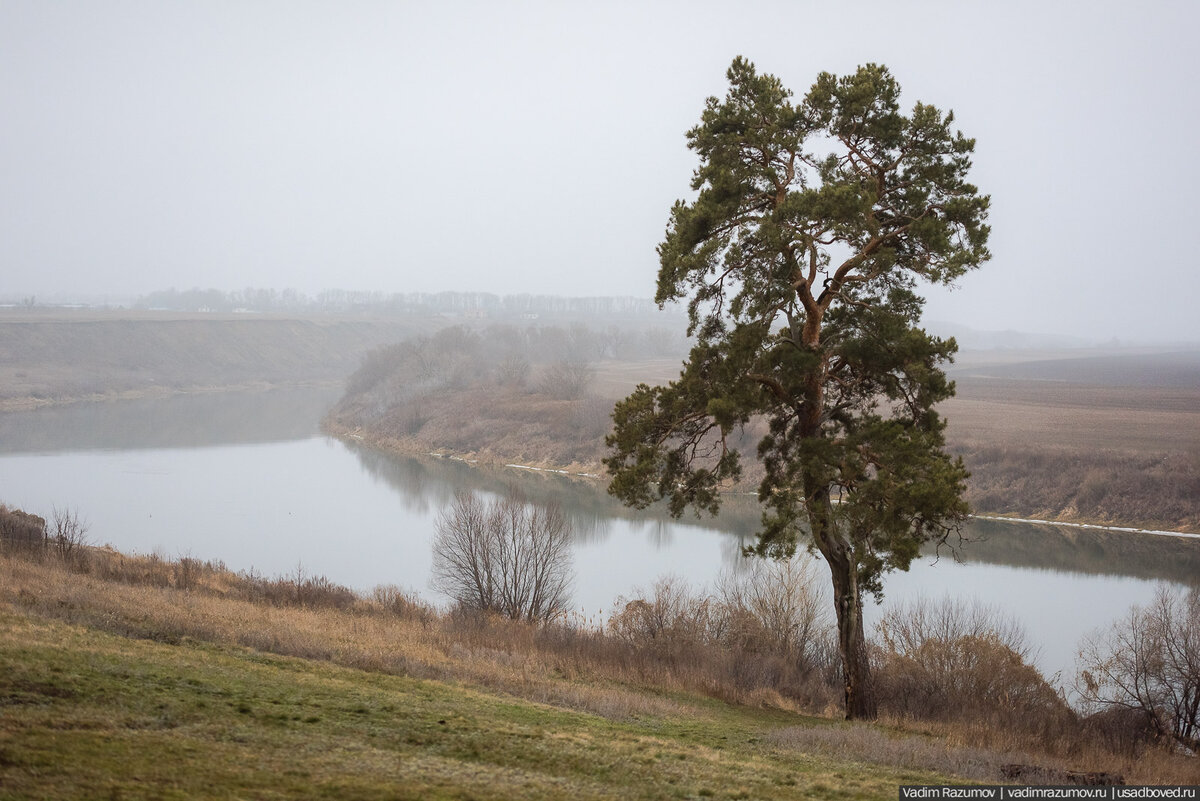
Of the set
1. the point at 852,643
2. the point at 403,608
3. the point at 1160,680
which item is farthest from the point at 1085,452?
the point at 403,608

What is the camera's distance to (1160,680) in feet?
52.0

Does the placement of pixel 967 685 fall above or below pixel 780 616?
below

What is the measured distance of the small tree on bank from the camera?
1265 centimetres

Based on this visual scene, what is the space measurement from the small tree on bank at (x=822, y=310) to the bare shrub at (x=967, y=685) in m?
1.83

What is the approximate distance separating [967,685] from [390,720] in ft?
35.7

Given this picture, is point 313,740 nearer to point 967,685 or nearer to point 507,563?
point 967,685

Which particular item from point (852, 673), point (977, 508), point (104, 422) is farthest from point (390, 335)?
point (852, 673)

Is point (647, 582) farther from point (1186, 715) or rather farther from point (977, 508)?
point (977, 508)

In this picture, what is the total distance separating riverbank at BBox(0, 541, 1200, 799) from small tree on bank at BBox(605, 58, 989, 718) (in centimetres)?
289

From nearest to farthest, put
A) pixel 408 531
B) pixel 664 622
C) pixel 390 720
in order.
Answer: pixel 390 720
pixel 664 622
pixel 408 531

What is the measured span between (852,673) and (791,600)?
6756 millimetres

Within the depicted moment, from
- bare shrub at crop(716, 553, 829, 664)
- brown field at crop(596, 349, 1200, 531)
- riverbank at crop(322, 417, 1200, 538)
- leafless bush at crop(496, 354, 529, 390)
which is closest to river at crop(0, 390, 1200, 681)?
riverbank at crop(322, 417, 1200, 538)

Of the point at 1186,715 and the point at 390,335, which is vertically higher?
the point at 390,335

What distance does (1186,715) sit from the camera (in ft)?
50.5
